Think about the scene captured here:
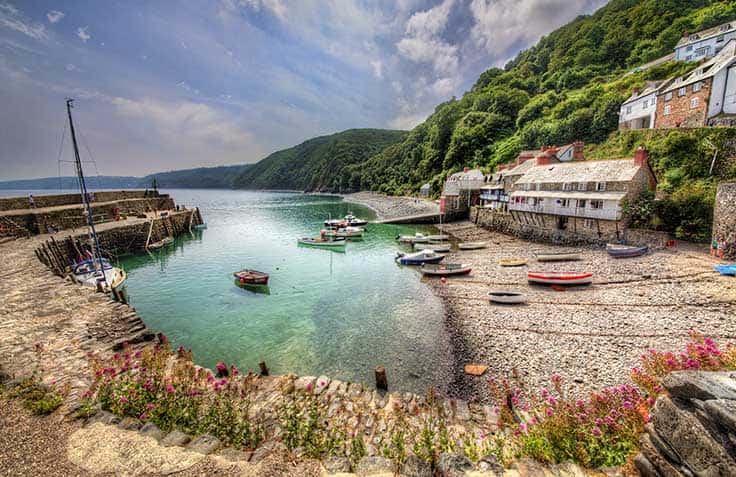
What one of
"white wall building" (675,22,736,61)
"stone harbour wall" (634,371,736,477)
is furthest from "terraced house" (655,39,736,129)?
"stone harbour wall" (634,371,736,477)

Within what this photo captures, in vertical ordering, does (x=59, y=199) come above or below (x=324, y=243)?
above

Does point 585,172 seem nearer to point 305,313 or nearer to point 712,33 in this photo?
point 305,313

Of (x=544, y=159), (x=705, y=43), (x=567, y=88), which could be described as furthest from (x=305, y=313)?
(x=567, y=88)

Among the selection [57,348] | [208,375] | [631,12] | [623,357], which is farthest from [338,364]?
[631,12]

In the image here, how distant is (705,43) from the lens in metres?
56.7

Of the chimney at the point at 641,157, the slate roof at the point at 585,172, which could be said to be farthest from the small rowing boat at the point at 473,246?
the chimney at the point at 641,157

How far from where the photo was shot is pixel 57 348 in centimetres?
1106

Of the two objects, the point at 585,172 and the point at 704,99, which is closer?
the point at 585,172

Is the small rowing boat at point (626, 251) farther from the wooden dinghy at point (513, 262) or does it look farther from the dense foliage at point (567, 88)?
the dense foliage at point (567, 88)

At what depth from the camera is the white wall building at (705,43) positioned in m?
53.6

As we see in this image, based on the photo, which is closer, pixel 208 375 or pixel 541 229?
pixel 208 375

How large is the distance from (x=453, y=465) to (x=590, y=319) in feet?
53.2

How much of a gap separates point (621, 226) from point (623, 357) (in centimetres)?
2117

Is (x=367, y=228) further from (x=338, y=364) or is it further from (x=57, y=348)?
(x=57, y=348)
